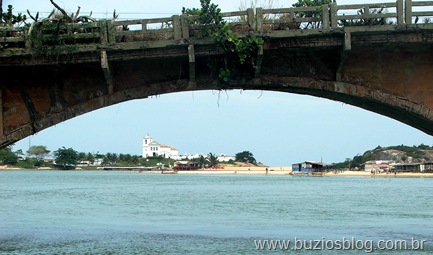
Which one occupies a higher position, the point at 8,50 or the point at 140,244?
the point at 8,50

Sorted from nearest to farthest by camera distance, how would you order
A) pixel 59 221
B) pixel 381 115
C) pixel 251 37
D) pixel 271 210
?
pixel 251 37, pixel 381 115, pixel 59 221, pixel 271 210

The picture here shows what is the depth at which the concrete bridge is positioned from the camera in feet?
57.8

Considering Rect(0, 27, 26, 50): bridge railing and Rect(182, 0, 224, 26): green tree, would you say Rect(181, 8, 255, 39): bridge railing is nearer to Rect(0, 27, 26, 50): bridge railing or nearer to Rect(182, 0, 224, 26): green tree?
Rect(182, 0, 224, 26): green tree

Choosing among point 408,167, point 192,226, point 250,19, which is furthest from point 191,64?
point 408,167

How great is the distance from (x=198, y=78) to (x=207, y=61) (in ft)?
1.74

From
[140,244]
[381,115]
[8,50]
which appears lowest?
[140,244]

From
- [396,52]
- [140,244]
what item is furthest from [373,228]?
[396,52]

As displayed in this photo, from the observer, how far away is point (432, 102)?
18.2 meters

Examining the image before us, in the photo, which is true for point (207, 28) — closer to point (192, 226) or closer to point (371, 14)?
point (371, 14)

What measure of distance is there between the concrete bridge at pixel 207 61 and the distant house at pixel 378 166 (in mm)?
137797

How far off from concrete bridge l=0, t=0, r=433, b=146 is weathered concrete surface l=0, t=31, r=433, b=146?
26mm

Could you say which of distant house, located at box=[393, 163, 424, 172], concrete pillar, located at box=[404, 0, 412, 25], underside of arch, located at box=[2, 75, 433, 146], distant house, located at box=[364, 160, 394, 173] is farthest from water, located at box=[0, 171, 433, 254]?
distant house, located at box=[364, 160, 394, 173]

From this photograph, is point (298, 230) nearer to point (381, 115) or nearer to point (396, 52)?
point (381, 115)

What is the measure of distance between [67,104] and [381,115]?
8.99 metres
